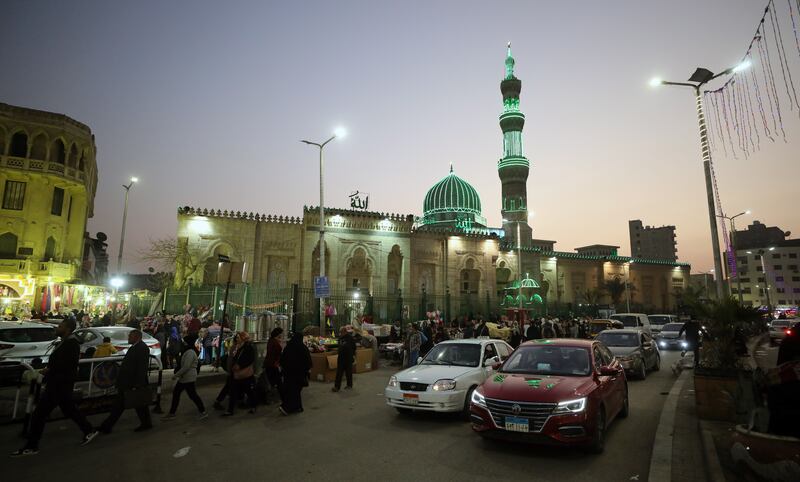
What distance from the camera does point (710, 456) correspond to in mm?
4941

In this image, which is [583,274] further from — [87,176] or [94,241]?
[94,241]

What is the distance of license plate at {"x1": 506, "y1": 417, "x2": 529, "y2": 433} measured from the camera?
17.7 feet

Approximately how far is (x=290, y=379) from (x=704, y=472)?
6.43 meters

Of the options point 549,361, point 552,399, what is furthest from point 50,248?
point 552,399

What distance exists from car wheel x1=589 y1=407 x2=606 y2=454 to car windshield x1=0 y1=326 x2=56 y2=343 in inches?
→ 522

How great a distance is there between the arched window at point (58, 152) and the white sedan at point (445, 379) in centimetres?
3180

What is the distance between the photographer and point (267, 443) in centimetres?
638

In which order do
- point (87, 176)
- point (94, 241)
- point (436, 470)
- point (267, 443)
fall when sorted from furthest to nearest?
point (94, 241) → point (87, 176) → point (267, 443) → point (436, 470)

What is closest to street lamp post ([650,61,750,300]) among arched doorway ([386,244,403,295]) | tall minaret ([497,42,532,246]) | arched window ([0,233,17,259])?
arched doorway ([386,244,403,295])

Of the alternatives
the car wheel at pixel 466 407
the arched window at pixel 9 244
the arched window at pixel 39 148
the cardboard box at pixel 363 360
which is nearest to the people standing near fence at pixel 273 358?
the car wheel at pixel 466 407

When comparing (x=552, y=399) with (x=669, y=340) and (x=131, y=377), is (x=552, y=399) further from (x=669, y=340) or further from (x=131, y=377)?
(x=669, y=340)

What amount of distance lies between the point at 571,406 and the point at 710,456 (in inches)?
59.8

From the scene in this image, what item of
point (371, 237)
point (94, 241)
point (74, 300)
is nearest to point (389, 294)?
point (371, 237)

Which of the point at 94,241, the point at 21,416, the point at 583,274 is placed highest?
the point at 94,241
